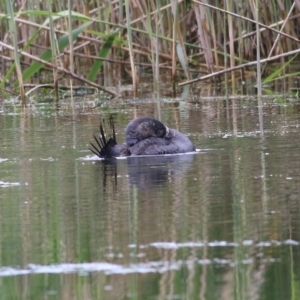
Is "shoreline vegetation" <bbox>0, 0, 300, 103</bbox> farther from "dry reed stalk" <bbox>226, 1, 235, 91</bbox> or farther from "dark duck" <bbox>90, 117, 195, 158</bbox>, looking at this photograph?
"dark duck" <bbox>90, 117, 195, 158</bbox>

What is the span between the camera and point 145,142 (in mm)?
7770


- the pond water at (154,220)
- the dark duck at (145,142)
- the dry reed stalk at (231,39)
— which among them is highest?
the dry reed stalk at (231,39)

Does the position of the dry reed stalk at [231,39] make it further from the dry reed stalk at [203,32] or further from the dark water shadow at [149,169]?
the dark water shadow at [149,169]

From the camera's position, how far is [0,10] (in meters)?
14.8

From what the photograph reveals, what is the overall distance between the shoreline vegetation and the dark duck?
3.96 m

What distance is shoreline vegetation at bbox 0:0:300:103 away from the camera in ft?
41.1

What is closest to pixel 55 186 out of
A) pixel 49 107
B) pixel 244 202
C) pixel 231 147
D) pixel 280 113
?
pixel 244 202

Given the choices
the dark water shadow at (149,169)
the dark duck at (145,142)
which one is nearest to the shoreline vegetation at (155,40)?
the dark duck at (145,142)

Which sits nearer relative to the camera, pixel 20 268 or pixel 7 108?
pixel 20 268

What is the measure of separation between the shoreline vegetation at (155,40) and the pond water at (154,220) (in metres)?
3.96

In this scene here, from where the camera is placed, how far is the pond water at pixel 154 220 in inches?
149

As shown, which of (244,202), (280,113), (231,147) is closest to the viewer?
(244,202)

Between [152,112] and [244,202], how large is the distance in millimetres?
5801

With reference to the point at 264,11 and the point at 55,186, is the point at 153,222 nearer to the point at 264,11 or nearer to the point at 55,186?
the point at 55,186
